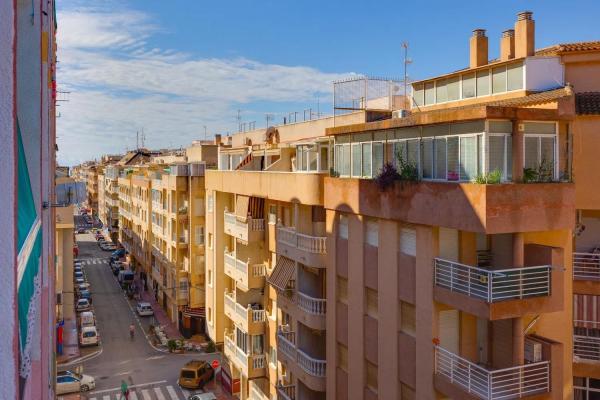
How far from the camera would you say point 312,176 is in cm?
2136

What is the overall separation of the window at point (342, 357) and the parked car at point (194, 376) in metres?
18.3

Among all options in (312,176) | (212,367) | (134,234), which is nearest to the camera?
(312,176)

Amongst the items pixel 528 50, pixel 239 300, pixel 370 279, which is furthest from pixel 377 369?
pixel 239 300

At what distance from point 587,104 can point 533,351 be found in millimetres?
7830

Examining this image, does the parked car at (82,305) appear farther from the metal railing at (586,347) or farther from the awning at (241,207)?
the metal railing at (586,347)

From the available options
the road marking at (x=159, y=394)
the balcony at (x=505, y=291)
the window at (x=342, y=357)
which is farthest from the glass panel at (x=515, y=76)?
the road marking at (x=159, y=394)

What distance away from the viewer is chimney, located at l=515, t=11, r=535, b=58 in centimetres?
1906

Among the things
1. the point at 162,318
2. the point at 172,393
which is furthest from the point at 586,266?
the point at 162,318

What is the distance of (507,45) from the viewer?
68.9 feet

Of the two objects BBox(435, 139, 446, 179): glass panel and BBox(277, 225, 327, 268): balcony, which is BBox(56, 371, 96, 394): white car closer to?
BBox(277, 225, 327, 268): balcony

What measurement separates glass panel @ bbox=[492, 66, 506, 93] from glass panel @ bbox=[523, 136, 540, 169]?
6062mm

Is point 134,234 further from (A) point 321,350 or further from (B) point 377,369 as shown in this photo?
(B) point 377,369

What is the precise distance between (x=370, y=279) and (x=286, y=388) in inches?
348

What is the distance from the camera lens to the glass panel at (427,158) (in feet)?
49.4
